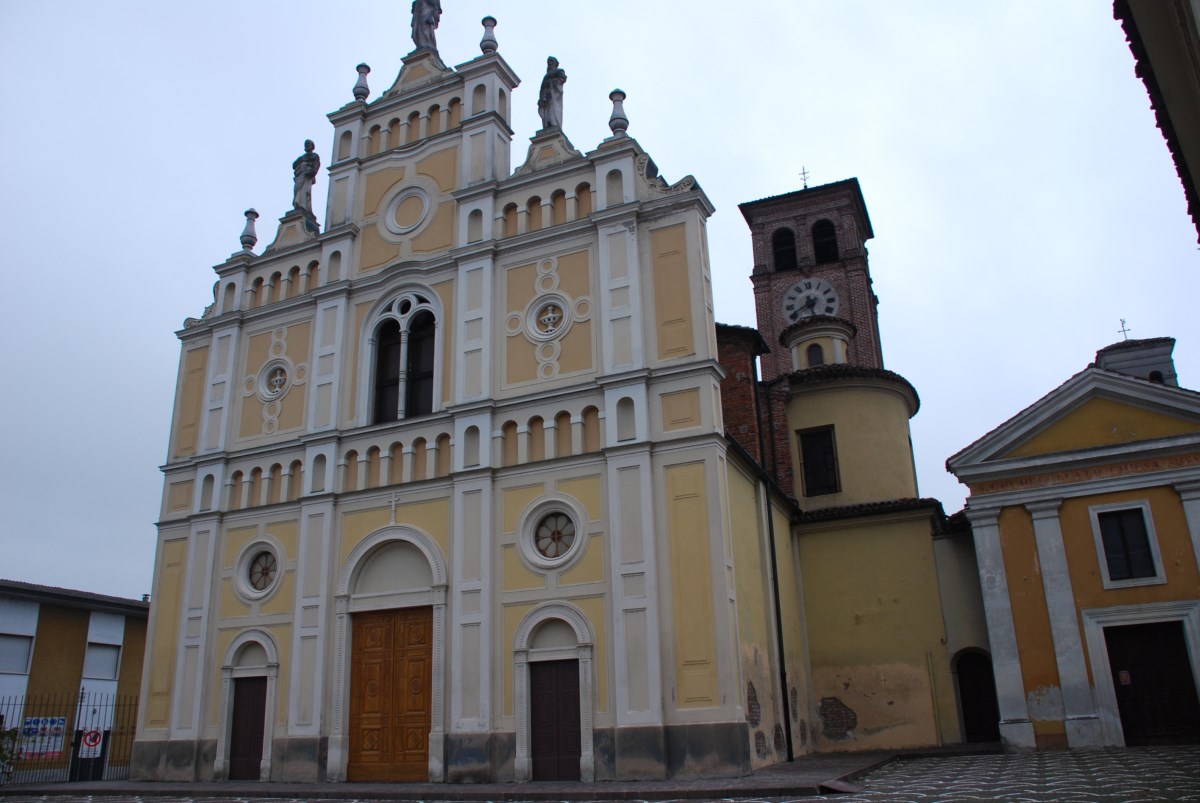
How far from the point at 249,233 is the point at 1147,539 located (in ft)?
73.6

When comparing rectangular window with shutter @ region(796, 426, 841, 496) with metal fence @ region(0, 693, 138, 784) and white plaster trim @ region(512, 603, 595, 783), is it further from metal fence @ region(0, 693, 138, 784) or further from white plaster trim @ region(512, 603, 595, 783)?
metal fence @ region(0, 693, 138, 784)

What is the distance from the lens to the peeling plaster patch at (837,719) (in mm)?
21438

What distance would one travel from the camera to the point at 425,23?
79.4 feet

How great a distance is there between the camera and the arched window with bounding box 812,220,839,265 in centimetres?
4488

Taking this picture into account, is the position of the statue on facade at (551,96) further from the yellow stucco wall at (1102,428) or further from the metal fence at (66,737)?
the metal fence at (66,737)

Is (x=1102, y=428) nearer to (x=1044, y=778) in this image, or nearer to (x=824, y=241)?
(x=1044, y=778)

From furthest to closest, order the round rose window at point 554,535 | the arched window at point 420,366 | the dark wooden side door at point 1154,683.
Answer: the arched window at point 420,366, the dark wooden side door at point 1154,683, the round rose window at point 554,535

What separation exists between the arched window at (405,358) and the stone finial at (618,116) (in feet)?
18.3

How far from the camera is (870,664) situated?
21.7 meters

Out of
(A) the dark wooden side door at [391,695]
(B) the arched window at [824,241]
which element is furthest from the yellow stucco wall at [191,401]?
(B) the arched window at [824,241]

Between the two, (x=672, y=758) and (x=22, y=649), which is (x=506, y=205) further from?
(x=22, y=649)

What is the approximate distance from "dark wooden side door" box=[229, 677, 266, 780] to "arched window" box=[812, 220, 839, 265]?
109 ft

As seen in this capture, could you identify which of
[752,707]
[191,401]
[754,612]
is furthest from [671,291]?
[191,401]

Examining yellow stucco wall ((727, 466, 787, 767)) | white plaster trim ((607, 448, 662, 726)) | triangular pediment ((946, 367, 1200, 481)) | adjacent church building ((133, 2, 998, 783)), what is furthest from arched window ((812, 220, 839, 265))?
white plaster trim ((607, 448, 662, 726))
